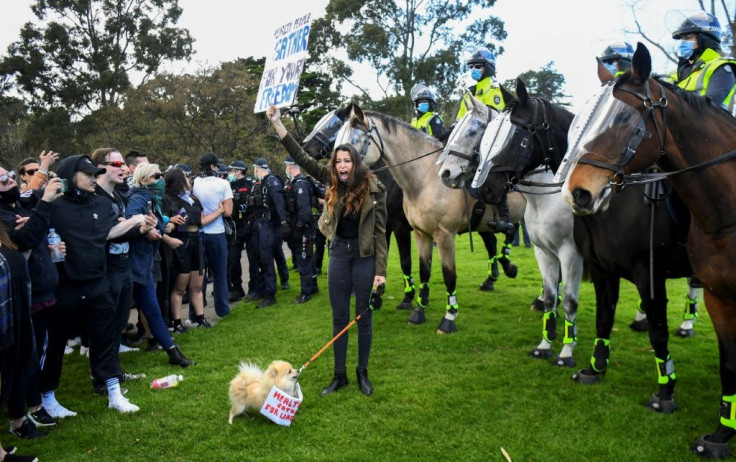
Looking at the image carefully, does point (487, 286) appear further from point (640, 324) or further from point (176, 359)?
point (176, 359)

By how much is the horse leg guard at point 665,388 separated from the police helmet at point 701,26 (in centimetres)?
263

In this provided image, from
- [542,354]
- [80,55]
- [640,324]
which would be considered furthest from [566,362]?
[80,55]

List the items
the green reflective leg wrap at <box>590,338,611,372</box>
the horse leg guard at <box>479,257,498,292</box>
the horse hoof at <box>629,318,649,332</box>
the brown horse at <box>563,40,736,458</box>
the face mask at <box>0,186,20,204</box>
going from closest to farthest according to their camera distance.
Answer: the brown horse at <box>563,40,736,458</box>
the face mask at <box>0,186,20,204</box>
the green reflective leg wrap at <box>590,338,611,372</box>
the horse hoof at <box>629,318,649,332</box>
the horse leg guard at <box>479,257,498,292</box>

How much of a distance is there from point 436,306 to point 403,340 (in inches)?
76.3

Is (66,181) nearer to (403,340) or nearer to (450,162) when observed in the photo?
(450,162)

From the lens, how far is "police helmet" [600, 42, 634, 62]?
5570 mm

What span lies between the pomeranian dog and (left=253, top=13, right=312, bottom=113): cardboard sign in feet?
9.07

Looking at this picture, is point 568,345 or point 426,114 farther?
point 426,114

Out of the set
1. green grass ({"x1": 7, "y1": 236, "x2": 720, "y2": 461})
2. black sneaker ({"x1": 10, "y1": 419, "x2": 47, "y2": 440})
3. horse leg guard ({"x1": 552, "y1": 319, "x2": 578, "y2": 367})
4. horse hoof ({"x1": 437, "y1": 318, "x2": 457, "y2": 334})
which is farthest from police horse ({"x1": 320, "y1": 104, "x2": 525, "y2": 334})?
black sneaker ({"x1": 10, "y1": 419, "x2": 47, "y2": 440})

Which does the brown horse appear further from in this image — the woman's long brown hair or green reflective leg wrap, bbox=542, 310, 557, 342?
green reflective leg wrap, bbox=542, 310, 557, 342

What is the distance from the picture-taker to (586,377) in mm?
4824

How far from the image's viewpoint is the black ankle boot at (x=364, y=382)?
15.3 ft

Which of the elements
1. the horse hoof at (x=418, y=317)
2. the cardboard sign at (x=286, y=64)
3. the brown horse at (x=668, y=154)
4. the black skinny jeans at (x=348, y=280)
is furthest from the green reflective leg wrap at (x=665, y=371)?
the cardboard sign at (x=286, y=64)

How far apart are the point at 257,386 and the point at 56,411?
6.00ft
